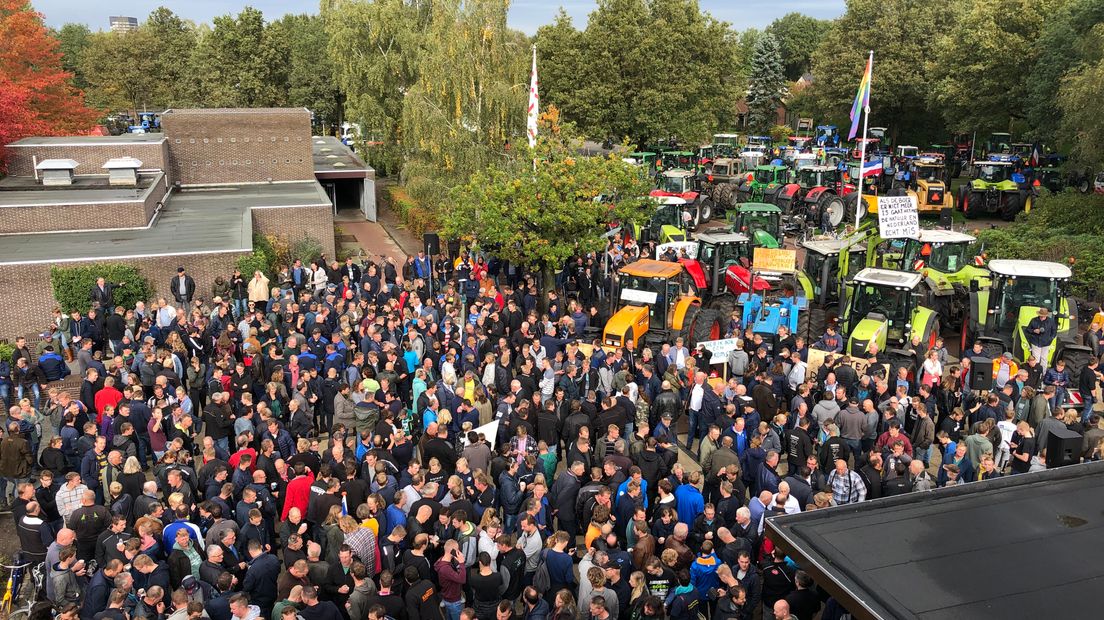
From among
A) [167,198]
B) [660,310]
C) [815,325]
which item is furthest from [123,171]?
[815,325]

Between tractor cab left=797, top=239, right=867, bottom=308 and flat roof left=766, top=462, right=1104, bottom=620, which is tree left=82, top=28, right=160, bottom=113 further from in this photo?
flat roof left=766, top=462, right=1104, bottom=620

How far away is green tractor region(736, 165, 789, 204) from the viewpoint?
108 ft

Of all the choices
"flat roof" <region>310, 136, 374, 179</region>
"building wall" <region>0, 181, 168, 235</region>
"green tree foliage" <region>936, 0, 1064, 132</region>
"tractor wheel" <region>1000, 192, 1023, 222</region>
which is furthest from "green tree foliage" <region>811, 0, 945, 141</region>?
"building wall" <region>0, 181, 168, 235</region>

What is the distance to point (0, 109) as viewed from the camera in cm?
2727

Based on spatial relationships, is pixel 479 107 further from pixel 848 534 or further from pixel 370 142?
pixel 848 534

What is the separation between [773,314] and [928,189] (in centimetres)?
1882

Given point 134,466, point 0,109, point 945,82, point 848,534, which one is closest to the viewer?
point 848,534

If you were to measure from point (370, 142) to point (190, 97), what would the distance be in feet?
80.0

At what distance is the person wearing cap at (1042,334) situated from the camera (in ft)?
45.8

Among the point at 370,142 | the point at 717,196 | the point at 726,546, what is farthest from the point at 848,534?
the point at 370,142

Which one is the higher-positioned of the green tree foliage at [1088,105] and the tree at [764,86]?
the tree at [764,86]

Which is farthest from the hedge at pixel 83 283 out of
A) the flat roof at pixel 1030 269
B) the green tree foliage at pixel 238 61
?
the green tree foliage at pixel 238 61

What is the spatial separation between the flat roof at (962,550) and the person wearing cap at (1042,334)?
8814mm

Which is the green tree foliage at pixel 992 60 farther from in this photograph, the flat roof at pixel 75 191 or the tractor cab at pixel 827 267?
the flat roof at pixel 75 191
